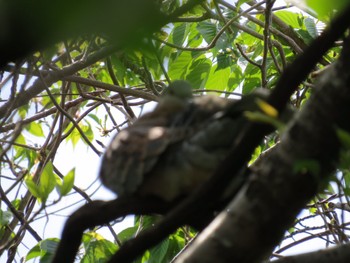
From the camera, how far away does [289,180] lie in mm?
1603

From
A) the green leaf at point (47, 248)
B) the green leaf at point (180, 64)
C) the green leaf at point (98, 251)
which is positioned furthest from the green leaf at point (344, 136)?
the green leaf at point (180, 64)

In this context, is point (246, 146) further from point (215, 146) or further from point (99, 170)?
point (99, 170)

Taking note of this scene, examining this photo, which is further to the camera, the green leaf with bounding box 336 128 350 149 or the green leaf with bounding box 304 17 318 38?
the green leaf with bounding box 304 17 318 38

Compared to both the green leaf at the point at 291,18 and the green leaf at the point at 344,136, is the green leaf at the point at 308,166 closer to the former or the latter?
the green leaf at the point at 344,136

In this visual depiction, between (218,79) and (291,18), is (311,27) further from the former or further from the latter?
(218,79)

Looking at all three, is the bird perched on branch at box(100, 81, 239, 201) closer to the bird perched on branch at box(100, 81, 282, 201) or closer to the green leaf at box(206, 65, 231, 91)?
the bird perched on branch at box(100, 81, 282, 201)

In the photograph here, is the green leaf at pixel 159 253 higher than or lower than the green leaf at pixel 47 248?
lower

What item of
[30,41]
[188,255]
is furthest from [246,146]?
[30,41]

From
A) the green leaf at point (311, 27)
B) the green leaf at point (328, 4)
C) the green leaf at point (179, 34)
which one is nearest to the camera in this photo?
the green leaf at point (328, 4)

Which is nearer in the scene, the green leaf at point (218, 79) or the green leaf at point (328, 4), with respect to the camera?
the green leaf at point (328, 4)

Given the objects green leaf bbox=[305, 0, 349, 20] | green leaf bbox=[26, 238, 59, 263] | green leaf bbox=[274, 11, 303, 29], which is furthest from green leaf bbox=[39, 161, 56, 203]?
green leaf bbox=[274, 11, 303, 29]

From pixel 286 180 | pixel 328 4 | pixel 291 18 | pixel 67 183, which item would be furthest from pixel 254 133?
pixel 291 18

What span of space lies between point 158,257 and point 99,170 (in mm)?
1868

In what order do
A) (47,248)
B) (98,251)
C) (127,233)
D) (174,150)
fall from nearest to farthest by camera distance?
(174,150)
(47,248)
(98,251)
(127,233)
